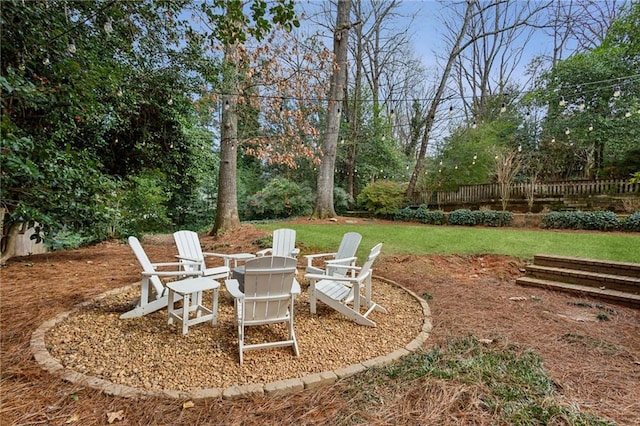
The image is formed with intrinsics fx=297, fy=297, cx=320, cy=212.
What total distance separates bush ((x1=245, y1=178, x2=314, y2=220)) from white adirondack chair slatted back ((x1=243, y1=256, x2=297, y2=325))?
1224 centimetres

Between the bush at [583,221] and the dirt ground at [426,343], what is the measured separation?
16.9 ft

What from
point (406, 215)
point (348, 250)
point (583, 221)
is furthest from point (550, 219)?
point (348, 250)

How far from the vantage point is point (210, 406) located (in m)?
1.85

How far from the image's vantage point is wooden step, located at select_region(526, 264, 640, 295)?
403 cm

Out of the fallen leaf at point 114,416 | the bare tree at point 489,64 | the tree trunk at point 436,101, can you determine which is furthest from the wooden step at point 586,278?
the bare tree at point 489,64

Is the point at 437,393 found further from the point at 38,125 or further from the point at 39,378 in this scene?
the point at 38,125

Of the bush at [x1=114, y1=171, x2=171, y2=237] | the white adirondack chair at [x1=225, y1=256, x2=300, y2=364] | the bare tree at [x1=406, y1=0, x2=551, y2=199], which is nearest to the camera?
the white adirondack chair at [x1=225, y1=256, x2=300, y2=364]

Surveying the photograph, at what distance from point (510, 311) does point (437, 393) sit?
85.4 inches

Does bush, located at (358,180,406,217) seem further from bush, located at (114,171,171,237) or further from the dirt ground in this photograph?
bush, located at (114,171,171,237)

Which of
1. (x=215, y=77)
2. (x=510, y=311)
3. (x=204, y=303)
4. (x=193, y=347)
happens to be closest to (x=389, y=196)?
(x=215, y=77)

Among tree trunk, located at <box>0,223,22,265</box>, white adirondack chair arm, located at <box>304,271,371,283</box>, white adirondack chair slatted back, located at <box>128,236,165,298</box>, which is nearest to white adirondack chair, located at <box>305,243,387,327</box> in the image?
white adirondack chair arm, located at <box>304,271,371,283</box>

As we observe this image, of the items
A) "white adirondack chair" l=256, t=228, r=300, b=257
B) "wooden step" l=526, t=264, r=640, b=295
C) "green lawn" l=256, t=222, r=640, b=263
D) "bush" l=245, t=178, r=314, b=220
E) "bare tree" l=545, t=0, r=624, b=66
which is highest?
"bare tree" l=545, t=0, r=624, b=66

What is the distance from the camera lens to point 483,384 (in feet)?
6.74

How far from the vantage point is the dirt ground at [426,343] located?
1.79 meters
